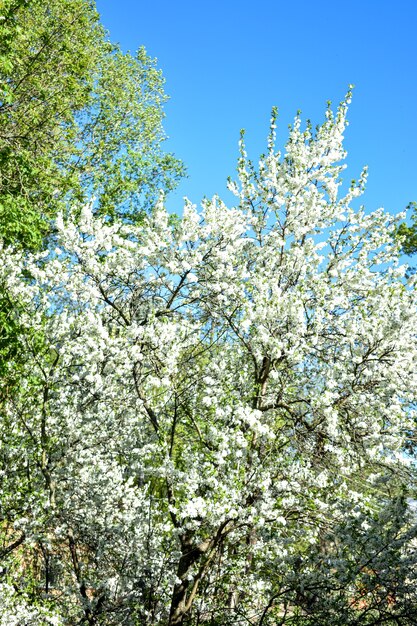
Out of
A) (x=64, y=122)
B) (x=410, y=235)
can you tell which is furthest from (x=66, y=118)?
(x=410, y=235)

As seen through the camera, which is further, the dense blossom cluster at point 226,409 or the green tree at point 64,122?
the green tree at point 64,122

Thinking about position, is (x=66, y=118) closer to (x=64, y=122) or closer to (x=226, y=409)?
(x=64, y=122)

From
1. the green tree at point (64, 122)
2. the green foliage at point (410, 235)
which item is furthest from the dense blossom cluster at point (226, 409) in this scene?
the green foliage at point (410, 235)

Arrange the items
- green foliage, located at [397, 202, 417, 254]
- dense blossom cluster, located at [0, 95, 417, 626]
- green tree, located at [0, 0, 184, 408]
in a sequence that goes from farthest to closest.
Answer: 1. green foliage, located at [397, 202, 417, 254]
2. green tree, located at [0, 0, 184, 408]
3. dense blossom cluster, located at [0, 95, 417, 626]

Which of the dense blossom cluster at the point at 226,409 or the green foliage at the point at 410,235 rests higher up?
the green foliage at the point at 410,235

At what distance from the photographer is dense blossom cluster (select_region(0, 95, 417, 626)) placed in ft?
22.8

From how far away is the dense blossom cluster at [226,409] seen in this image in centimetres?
695

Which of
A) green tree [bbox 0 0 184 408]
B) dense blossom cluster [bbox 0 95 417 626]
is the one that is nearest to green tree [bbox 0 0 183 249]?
green tree [bbox 0 0 184 408]

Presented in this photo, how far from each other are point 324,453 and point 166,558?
111 inches

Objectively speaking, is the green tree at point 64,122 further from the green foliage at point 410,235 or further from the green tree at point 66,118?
the green foliage at point 410,235

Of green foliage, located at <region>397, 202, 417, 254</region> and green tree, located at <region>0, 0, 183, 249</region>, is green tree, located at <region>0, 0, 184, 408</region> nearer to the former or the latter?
green tree, located at <region>0, 0, 183, 249</region>

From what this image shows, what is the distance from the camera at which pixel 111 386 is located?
8.12 meters

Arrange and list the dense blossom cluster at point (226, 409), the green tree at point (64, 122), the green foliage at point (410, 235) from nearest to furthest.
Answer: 1. the dense blossom cluster at point (226, 409)
2. the green tree at point (64, 122)
3. the green foliage at point (410, 235)

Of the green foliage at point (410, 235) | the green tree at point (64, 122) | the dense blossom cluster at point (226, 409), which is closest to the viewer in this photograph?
the dense blossom cluster at point (226, 409)
